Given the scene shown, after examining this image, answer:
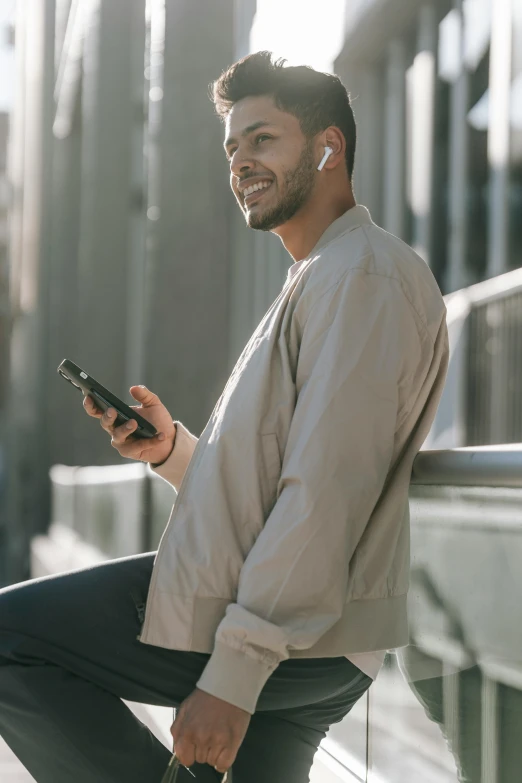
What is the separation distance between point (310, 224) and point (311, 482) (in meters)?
0.88

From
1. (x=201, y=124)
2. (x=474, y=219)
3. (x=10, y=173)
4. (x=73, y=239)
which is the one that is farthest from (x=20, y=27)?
(x=474, y=219)

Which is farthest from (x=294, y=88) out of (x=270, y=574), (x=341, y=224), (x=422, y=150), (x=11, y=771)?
(x=422, y=150)

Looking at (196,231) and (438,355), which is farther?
(196,231)

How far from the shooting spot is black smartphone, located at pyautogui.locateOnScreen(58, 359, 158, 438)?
9.41 ft

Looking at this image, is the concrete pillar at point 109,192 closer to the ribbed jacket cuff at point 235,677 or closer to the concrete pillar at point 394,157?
the concrete pillar at point 394,157

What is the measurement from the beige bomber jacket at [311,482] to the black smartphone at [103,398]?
549 millimetres

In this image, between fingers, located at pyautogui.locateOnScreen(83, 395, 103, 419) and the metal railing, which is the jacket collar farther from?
fingers, located at pyautogui.locateOnScreen(83, 395, 103, 419)

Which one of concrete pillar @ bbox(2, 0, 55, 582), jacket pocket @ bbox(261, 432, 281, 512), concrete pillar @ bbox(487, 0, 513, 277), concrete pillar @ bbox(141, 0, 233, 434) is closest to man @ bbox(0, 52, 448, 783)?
jacket pocket @ bbox(261, 432, 281, 512)

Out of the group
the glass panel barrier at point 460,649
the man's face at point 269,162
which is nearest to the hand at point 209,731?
the glass panel barrier at point 460,649

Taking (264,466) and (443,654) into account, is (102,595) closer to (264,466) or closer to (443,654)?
(264,466)

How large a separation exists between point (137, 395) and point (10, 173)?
2835 centimetres

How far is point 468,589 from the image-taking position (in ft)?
7.95

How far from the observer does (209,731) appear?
2.07 metres

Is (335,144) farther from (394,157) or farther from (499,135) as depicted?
(394,157)
